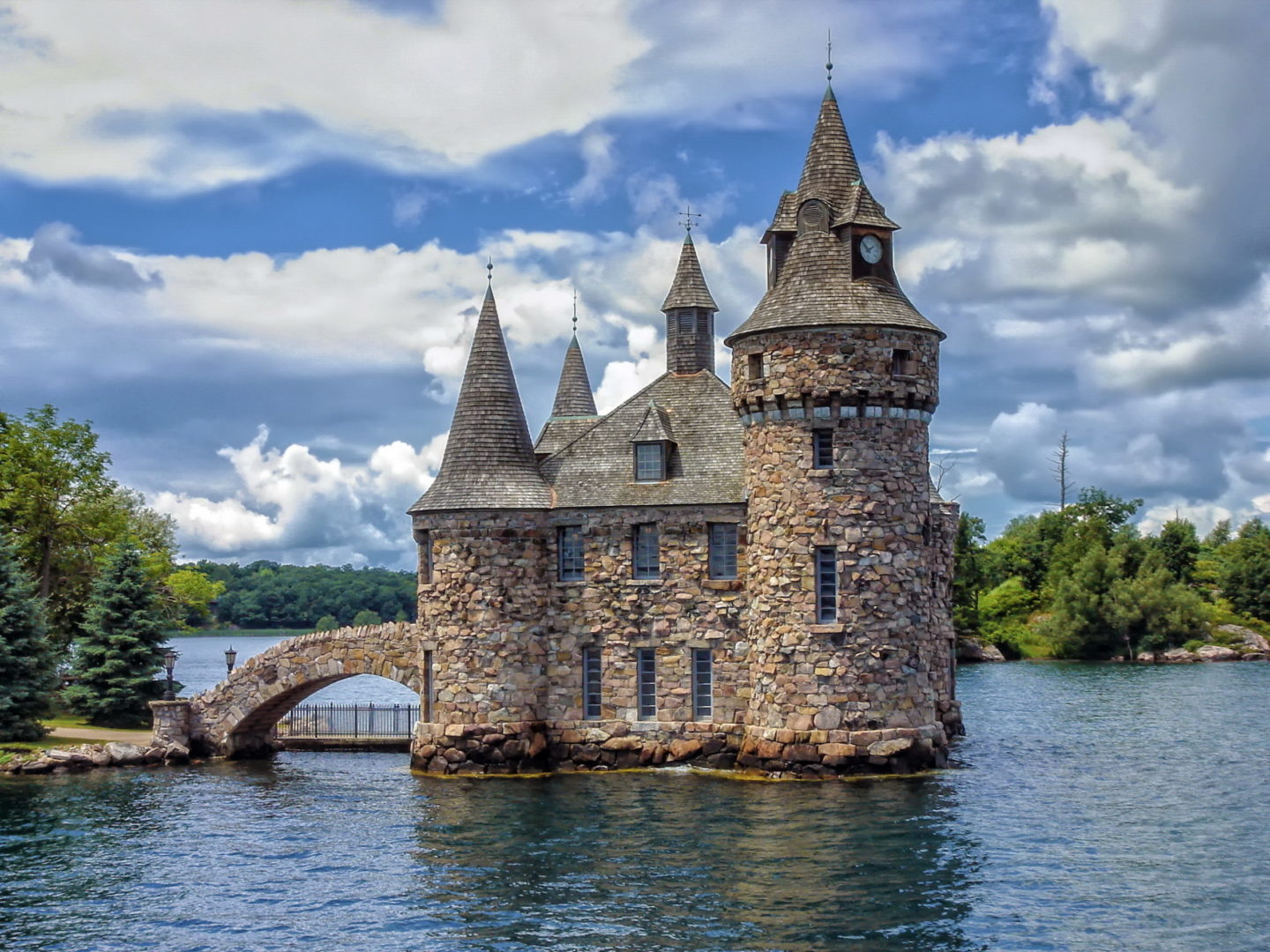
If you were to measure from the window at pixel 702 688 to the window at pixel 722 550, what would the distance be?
219 cm

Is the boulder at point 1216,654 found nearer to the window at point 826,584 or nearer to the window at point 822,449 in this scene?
the window at point 826,584

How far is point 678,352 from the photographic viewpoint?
43156 millimetres

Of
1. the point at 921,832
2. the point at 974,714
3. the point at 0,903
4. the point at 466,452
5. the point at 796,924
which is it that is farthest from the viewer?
the point at 974,714

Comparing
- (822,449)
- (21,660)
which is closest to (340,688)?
(21,660)

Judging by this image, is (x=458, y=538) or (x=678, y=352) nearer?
(x=458, y=538)

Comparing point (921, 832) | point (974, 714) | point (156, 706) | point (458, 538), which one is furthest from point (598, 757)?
point (974, 714)

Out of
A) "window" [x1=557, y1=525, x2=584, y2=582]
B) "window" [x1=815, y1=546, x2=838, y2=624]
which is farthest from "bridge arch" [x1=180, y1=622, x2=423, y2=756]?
"window" [x1=815, y1=546, x2=838, y2=624]

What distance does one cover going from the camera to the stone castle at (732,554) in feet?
118

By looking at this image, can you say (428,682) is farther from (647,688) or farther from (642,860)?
(642,860)

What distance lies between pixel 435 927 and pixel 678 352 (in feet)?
76.0

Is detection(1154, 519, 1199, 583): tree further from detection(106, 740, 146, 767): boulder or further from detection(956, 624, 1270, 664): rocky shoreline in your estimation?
detection(106, 740, 146, 767): boulder

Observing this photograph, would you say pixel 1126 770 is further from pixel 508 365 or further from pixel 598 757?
pixel 508 365

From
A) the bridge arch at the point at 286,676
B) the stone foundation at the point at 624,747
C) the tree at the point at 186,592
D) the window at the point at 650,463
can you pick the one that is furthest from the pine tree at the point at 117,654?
the window at the point at 650,463

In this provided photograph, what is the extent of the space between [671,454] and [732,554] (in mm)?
3531
